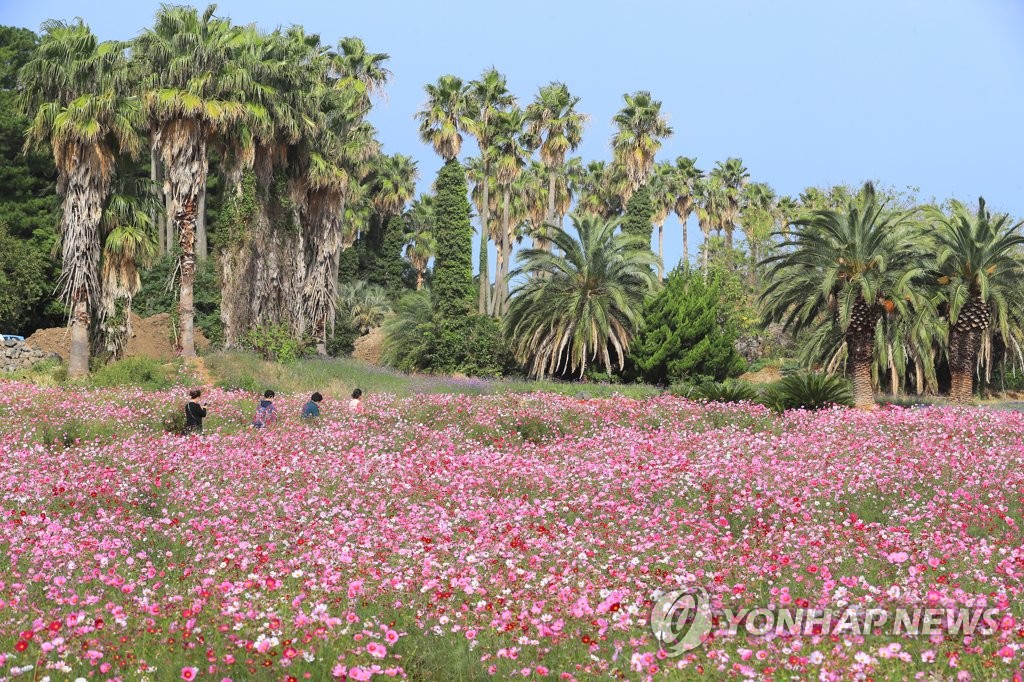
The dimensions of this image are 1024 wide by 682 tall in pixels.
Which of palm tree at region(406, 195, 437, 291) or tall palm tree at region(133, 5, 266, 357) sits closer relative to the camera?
tall palm tree at region(133, 5, 266, 357)

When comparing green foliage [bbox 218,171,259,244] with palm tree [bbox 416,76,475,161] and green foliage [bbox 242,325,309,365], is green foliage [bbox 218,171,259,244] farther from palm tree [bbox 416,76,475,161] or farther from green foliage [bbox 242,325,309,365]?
A: palm tree [bbox 416,76,475,161]

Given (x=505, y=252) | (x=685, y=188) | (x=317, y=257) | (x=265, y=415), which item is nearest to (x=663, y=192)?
(x=685, y=188)

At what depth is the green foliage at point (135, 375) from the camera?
26266 mm

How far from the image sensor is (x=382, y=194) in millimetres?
66000

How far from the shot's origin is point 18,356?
32344 millimetres

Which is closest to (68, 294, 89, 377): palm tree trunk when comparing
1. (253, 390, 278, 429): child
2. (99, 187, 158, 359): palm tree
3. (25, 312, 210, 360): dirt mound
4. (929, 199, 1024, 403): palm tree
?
(99, 187, 158, 359): palm tree

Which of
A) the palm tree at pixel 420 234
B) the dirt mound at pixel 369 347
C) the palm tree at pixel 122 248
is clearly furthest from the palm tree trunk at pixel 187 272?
the palm tree at pixel 420 234

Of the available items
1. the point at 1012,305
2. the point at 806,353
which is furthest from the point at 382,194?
the point at 1012,305

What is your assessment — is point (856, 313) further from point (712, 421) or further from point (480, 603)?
point (480, 603)

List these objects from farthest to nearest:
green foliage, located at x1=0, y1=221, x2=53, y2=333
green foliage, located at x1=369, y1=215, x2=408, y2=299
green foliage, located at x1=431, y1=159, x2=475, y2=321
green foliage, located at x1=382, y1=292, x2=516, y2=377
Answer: green foliage, located at x1=369, y1=215, x2=408, y2=299, green foliage, located at x1=431, y1=159, x2=475, y2=321, green foliage, located at x1=0, y1=221, x2=53, y2=333, green foliage, located at x1=382, y1=292, x2=516, y2=377

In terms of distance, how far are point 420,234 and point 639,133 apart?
18.4 m

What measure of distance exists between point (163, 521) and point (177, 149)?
24.4 m

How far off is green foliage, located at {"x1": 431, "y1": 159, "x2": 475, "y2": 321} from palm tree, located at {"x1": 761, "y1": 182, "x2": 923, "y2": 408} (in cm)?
1502

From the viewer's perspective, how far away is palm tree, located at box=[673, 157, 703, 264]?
72562mm
